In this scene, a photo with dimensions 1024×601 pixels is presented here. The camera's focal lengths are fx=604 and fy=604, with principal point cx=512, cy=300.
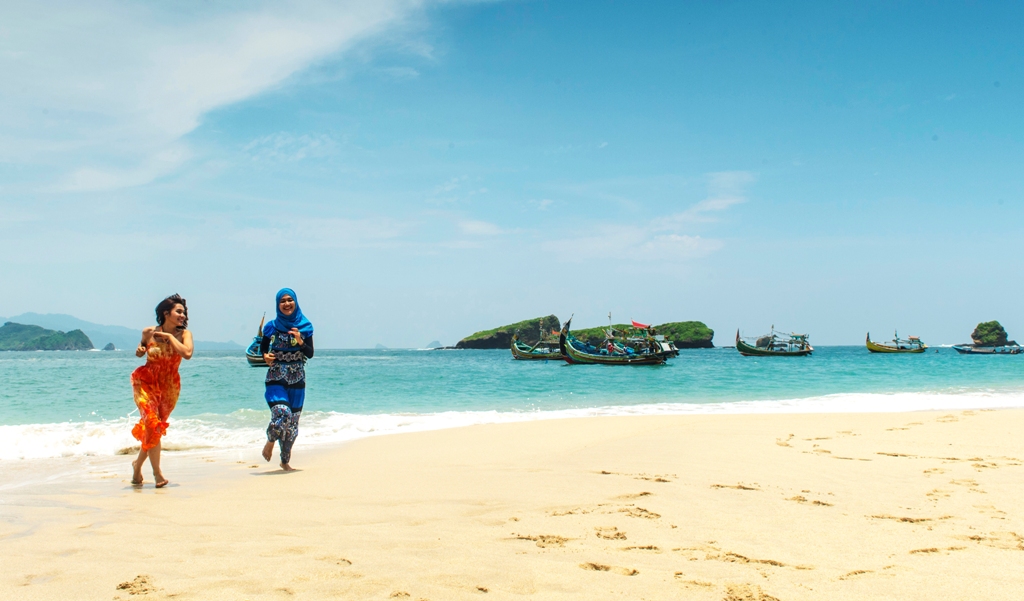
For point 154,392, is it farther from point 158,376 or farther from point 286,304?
point 286,304

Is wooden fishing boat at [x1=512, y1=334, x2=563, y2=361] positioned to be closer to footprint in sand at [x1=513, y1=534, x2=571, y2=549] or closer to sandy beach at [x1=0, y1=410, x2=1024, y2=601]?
sandy beach at [x1=0, y1=410, x2=1024, y2=601]

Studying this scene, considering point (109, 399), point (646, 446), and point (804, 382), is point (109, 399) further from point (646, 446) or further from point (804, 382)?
point (804, 382)

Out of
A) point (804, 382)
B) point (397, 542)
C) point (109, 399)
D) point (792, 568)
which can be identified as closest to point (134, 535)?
point (397, 542)

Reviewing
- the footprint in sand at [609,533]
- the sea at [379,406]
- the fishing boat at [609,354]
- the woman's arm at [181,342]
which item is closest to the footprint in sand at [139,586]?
the footprint in sand at [609,533]

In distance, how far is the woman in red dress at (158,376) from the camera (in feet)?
20.1

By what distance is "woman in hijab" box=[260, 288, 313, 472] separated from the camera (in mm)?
7133

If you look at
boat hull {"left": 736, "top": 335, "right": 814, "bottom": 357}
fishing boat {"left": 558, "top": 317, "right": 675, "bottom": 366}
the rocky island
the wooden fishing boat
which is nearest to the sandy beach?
fishing boat {"left": 558, "top": 317, "right": 675, "bottom": 366}

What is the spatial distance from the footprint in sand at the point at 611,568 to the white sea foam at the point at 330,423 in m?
7.64

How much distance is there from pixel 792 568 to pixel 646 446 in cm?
493

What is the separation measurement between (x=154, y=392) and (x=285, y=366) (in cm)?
141

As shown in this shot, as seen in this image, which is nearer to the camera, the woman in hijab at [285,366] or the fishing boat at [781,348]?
the woman in hijab at [285,366]

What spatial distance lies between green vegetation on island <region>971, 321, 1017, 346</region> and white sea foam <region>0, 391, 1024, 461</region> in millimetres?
130737

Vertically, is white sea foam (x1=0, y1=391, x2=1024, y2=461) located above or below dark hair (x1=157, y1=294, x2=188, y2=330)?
below

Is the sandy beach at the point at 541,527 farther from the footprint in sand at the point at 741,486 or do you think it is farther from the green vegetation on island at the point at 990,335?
the green vegetation on island at the point at 990,335
